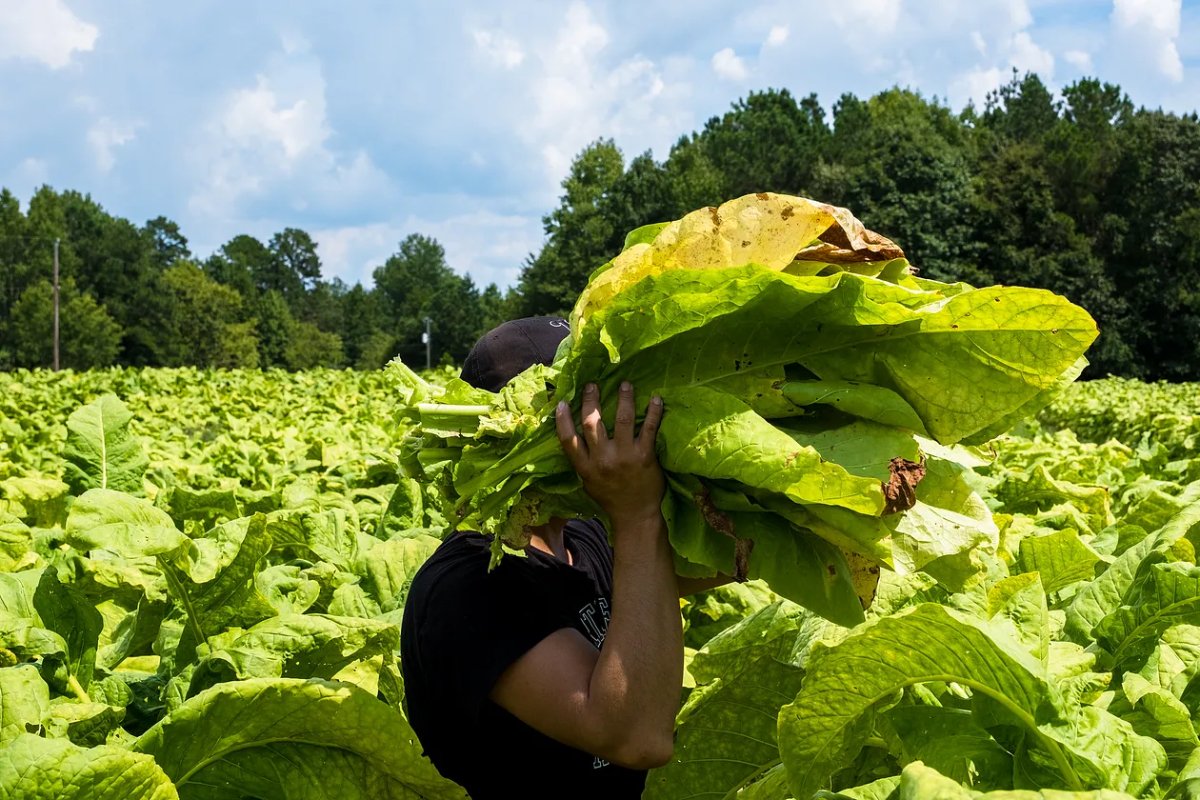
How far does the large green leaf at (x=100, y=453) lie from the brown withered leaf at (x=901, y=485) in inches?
129

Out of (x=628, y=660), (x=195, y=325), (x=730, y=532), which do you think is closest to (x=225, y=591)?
(x=628, y=660)

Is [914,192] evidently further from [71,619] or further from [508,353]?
[71,619]

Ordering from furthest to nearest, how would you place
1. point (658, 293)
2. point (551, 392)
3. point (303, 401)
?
point (303, 401), point (551, 392), point (658, 293)

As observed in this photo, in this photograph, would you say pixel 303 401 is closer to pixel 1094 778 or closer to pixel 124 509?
pixel 124 509

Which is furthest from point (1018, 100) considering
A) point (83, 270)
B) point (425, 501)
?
point (425, 501)

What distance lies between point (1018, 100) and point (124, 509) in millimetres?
81271

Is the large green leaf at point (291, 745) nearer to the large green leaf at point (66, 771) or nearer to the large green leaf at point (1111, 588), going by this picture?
the large green leaf at point (66, 771)

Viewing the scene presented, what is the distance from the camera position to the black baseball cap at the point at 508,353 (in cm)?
223

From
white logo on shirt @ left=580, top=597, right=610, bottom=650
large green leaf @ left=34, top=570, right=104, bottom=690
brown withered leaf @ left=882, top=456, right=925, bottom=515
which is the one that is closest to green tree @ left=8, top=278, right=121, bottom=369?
large green leaf @ left=34, top=570, right=104, bottom=690

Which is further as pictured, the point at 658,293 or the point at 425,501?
the point at 425,501

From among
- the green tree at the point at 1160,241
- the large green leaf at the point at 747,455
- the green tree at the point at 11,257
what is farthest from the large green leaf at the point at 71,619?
the green tree at the point at 11,257

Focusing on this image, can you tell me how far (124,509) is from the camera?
2283 millimetres

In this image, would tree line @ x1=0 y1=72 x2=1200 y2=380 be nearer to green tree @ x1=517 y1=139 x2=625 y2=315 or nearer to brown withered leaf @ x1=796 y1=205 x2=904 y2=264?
green tree @ x1=517 y1=139 x2=625 y2=315

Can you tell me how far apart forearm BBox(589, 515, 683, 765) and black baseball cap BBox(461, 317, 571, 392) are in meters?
0.56
